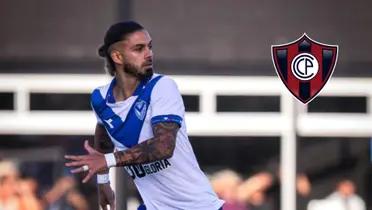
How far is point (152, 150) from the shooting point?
3.56 metres

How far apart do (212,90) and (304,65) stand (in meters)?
0.79

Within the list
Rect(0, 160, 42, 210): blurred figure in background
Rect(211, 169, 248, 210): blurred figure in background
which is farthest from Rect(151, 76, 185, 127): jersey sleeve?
Rect(0, 160, 42, 210): blurred figure in background

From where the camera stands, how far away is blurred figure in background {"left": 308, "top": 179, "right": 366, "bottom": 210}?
720 centimetres

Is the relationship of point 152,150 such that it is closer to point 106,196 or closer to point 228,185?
point 106,196

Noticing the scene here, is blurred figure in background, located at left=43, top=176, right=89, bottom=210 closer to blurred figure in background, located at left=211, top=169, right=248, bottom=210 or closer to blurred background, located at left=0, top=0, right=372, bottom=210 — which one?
blurred background, located at left=0, top=0, right=372, bottom=210

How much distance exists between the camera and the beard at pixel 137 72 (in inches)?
148

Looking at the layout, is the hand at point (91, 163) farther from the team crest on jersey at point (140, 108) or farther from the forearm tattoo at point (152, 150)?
the team crest on jersey at point (140, 108)

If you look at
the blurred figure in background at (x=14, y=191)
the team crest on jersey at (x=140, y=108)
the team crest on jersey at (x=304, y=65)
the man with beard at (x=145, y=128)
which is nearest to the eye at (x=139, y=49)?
the man with beard at (x=145, y=128)

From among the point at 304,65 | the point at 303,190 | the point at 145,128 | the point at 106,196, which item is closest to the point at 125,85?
the point at 145,128

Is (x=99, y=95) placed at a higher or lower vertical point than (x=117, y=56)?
lower

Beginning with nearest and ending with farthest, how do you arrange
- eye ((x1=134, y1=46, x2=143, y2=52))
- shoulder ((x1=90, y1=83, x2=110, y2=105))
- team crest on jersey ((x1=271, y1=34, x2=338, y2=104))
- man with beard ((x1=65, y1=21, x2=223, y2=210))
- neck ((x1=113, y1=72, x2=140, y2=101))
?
1. man with beard ((x1=65, y1=21, x2=223, y2=210))
2. eye ((x1=134, y1=46, x2=143, y2=52))
3. neck ((x1=113, y1=72, x2=140, y2=101))
4. shoulder ((x1=90, y1=83, x2=110, y2=105))
5. team crest on jersey ((x1=271, y1=34, x2=338, y2=104))

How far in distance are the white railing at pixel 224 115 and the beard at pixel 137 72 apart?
329 cm

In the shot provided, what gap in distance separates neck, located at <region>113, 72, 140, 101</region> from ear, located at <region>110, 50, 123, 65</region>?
0.06 meters

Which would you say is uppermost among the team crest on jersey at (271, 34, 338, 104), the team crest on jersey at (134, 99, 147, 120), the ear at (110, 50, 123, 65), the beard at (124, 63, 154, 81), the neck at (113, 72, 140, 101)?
the ear at (110, 50, 123, 65)
